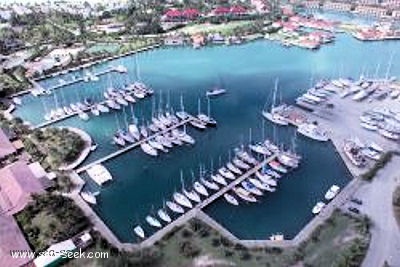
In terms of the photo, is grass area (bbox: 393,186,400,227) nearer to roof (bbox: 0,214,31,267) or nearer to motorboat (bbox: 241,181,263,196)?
motorboat (bbox: 241,181,263,196)

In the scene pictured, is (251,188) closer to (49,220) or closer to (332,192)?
(332,192)

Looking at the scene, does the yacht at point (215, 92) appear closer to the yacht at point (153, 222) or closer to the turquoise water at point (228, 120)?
the turquoise water at point (228, 120)

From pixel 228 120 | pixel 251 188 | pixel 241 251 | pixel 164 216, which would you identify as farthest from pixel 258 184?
pixel 228 120

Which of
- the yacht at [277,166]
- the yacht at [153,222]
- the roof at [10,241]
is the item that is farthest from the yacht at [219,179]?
the roof at [10,241]

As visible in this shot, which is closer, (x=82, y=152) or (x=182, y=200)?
(x=182, y=200)

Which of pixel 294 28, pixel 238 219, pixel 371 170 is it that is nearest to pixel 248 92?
pixel 371 170
